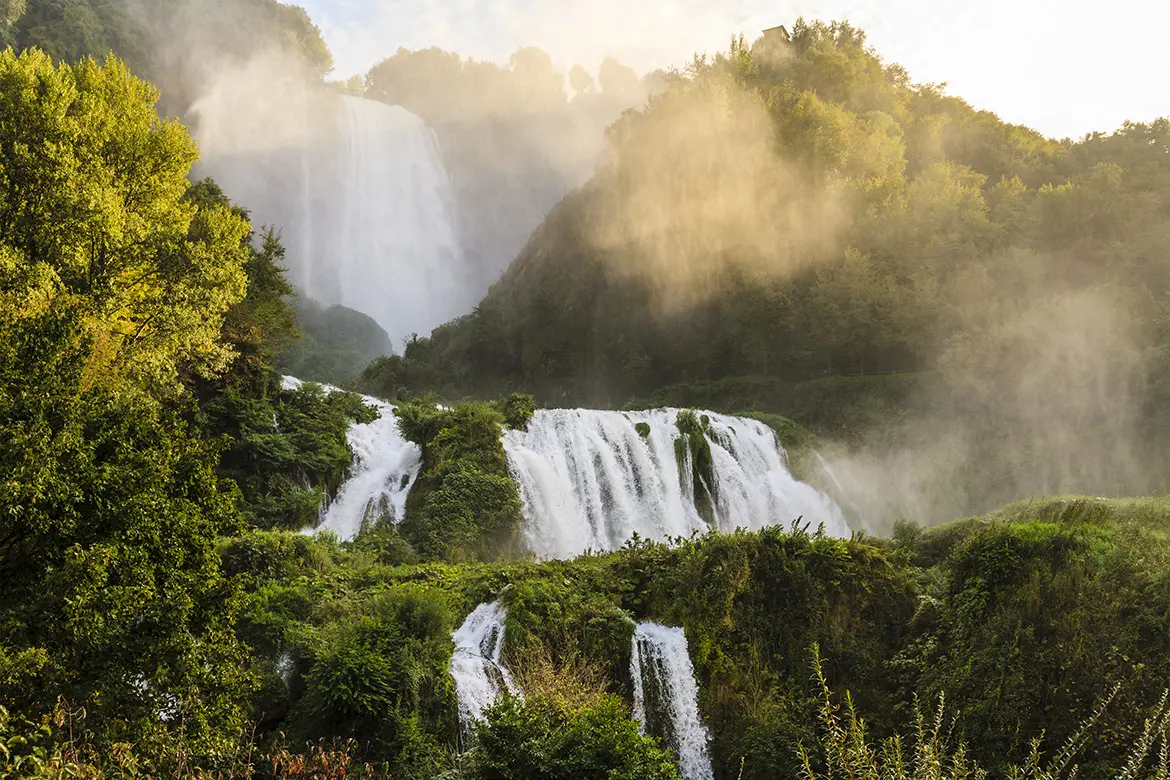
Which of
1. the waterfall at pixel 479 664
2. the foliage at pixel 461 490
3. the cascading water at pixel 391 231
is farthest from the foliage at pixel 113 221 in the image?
the cascading water at pixel 391 231

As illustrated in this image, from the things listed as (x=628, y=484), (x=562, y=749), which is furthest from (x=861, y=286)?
(x=562, y=749)

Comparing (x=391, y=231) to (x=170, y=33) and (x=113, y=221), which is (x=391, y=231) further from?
(x=113, y=221)

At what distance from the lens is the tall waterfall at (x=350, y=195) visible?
6950 centimetres

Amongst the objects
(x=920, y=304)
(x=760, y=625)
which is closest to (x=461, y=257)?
(x=920, y=304)

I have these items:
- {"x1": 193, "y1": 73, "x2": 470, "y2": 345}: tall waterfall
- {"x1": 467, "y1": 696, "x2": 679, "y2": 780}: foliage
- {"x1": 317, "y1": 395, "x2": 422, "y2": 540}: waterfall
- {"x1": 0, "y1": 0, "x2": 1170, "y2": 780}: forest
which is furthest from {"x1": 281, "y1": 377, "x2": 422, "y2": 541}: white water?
{"x1": 193, "y1": 73, "x2": 470, "y2": 345}: tall waterfall

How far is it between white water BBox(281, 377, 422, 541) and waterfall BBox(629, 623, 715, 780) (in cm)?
1001

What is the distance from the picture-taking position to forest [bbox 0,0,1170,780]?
754 centimetres

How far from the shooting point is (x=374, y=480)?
21.2 metres

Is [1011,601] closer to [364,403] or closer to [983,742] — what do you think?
[983,742]

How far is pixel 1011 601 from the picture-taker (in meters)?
11.4

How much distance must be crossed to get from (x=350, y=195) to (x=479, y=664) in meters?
69.7

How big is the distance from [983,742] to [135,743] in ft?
38.0

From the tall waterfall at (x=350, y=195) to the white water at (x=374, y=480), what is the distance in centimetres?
5229

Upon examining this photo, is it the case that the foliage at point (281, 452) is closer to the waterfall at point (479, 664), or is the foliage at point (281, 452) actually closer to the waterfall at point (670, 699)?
the waterfall at point (479, 664)
